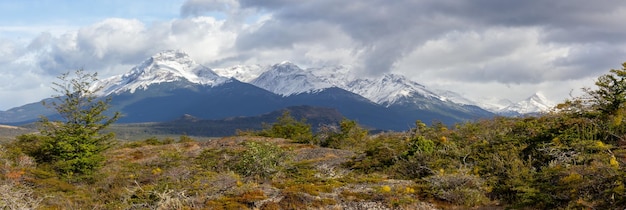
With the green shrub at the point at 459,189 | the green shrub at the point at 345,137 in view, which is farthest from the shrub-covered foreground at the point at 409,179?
the green shrub at the point at 345,137

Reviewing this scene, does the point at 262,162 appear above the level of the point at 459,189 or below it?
above

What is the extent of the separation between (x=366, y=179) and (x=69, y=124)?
17.9 m

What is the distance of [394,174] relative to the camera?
22.3 metres

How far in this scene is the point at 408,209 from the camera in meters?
15.5

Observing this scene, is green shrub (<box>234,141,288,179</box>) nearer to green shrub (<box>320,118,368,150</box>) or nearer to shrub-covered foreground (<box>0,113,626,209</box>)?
shrub-covered foreground (<box>0,113,626,209</box>)

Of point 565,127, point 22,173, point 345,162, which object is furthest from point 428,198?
point 22,173

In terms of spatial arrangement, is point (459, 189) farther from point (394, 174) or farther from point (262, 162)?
point (262, 162)

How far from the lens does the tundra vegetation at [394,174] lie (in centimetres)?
1545

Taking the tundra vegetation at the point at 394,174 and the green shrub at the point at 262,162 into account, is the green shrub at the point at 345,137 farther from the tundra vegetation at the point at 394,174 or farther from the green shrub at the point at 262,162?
the green shrub at the point at 262,162

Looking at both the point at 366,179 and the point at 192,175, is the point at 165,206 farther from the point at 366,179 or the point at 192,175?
the point at 366,179

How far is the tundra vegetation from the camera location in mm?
15453

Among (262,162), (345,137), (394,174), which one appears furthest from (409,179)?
(345,137)

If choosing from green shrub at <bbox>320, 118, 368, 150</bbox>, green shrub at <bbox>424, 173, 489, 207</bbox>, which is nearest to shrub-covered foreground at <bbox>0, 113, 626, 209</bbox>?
green shrub at <bbox>424, 173, 489, 207</bbox>

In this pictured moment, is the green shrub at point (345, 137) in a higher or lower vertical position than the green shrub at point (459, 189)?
higher
